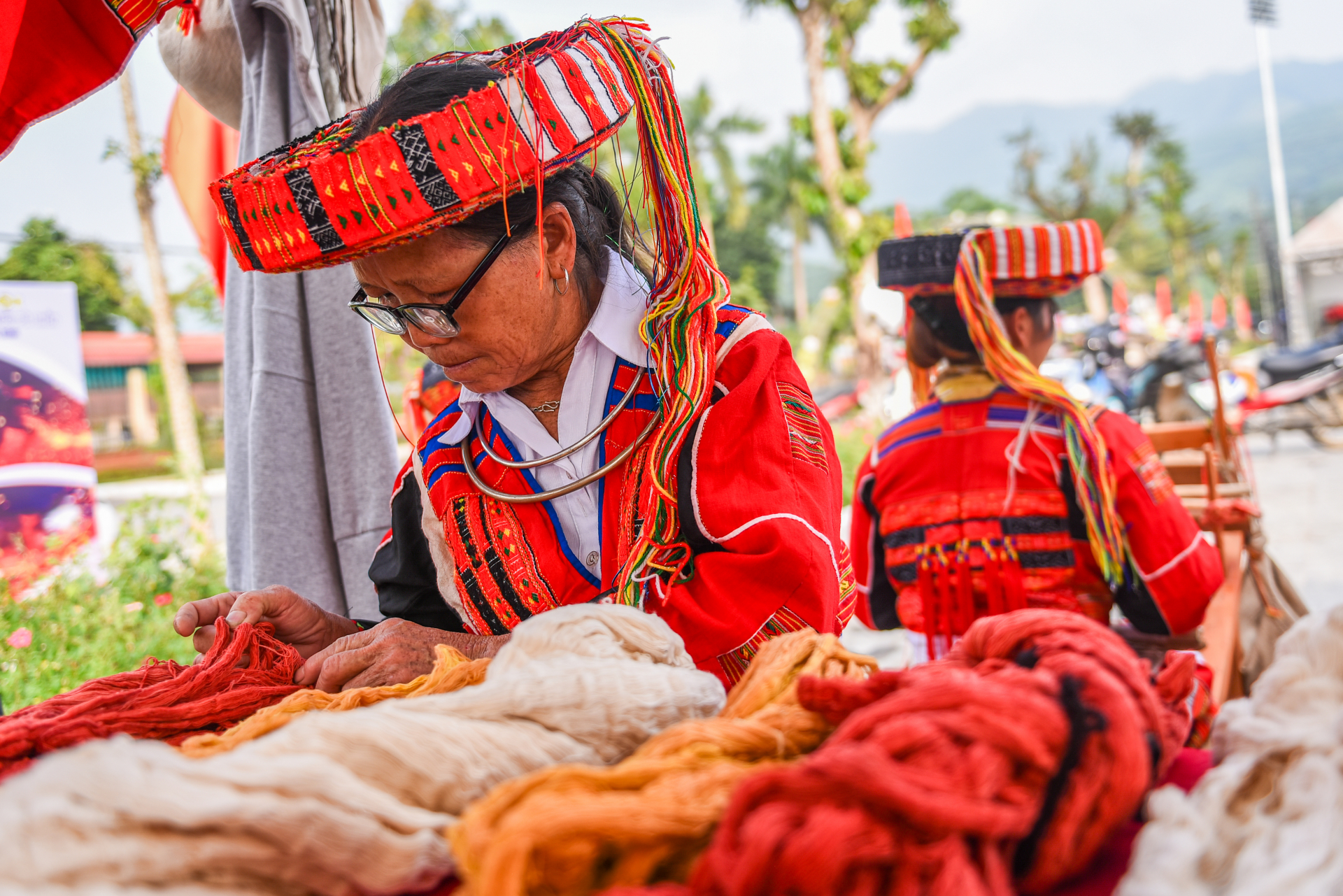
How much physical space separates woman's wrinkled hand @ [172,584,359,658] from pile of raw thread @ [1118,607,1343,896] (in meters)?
1.19

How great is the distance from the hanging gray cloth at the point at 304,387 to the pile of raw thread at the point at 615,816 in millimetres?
1651

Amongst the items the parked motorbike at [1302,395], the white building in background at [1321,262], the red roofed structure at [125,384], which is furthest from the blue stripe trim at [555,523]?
the white building in background at [1321,262]

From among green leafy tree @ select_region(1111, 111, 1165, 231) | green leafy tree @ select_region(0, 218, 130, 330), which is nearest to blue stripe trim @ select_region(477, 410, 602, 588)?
green leafy tree @ select_region(0, 218, 130, 330)

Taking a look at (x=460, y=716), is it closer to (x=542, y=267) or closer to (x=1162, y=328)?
(x=542, y=267)

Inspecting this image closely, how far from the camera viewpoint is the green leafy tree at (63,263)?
9523 millimetres

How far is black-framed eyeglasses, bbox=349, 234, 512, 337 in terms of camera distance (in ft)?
4.63

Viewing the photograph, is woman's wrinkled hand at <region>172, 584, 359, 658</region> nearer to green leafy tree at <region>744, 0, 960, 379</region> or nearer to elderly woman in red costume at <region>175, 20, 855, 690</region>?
elderly woman in red costume at <region>175, 20, 855, 690</region>

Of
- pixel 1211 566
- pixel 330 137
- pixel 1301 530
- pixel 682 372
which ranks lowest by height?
pixel 1301 530

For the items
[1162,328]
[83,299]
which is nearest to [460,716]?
[83,299]

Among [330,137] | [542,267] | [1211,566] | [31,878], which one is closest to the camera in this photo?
[31,878]

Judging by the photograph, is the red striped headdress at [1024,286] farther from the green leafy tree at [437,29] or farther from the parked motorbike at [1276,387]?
the green leafy tree at [437,29]

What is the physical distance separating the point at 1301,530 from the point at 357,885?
355 inches

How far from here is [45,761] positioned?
2.04ft

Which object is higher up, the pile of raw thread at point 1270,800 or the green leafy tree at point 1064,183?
the green leafy tree at point 1064,183
